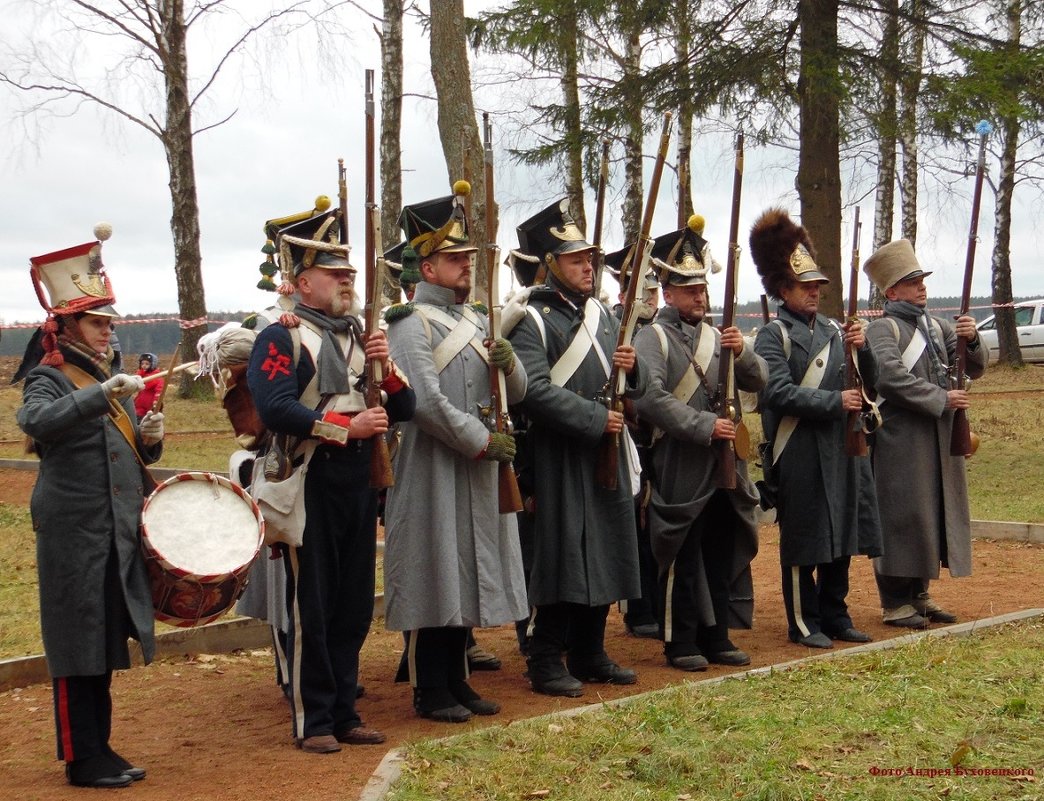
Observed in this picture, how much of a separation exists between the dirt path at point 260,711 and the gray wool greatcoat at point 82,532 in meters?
0.57

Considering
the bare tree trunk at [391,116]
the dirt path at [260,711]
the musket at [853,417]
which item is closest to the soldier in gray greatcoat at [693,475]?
the dirt path at [260,711]

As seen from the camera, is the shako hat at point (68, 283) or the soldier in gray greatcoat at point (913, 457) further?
the soldier in gray greatcoat at point (913, 457)

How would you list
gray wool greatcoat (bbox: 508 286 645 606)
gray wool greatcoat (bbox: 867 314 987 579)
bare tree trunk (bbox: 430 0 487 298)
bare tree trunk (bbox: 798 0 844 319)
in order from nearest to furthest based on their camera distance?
gray wool greatcoat (bbox: 508 286 645 606) < gray wool greatcoat (bbox: 867 314 987 579) < bare tree trunk (bbox: 430 0 487 298) < bare tree trunk (bbox: 798 0 844 319)

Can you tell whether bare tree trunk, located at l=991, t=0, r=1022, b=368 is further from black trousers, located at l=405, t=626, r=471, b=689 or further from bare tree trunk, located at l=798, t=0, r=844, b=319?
black trousers, located at l=405, t=626, r=471, b=689

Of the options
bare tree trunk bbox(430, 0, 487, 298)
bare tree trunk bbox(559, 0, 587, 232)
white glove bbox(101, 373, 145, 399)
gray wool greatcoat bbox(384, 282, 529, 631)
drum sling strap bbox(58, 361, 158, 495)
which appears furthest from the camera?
bare tree trunk bbox(559, 0, 587, 232)

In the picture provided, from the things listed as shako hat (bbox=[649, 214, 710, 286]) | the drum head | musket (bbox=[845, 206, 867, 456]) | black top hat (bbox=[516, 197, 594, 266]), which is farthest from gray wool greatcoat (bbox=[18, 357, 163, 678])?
musket (bbox=[845, 206, 867, 456])

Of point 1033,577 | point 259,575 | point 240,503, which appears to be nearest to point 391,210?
point 1033,577

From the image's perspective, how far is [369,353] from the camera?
20.2ft

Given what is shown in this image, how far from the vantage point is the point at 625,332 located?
7.46 m

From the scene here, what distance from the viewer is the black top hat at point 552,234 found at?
24.4ft

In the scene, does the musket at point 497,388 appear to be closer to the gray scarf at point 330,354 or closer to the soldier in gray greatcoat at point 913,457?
the gray scarf at point 330,354

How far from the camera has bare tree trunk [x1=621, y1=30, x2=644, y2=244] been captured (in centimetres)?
1459

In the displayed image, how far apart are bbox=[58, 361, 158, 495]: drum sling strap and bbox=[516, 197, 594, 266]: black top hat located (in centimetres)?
242

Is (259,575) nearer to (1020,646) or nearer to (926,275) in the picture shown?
(1020,646)
